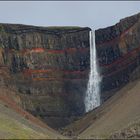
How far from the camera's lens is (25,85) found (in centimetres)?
17588

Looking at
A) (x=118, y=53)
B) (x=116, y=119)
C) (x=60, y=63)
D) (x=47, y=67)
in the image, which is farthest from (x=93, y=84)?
(x=116, y=119)

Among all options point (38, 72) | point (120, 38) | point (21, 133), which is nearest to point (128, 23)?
point (120, 38)

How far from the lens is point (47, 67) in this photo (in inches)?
7229

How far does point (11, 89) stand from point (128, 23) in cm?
3657

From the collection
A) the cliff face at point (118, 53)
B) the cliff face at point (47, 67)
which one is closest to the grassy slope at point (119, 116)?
the cliff face at point (118, 53)

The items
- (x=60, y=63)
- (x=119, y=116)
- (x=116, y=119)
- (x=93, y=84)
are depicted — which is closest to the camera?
(x=116, y=119)

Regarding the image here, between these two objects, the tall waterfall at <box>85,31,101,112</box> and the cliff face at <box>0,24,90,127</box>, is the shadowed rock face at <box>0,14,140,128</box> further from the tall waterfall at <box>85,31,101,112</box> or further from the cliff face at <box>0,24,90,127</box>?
the tall waterfall at <box>85,31,101,112</box>

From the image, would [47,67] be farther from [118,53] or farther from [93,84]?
[118,53]

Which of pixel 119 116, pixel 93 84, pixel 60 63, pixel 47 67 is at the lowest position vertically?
pixel 93 84

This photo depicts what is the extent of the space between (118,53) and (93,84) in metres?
11.3

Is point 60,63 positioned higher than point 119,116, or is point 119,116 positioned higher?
point 60,63

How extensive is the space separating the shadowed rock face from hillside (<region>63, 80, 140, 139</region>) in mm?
15021

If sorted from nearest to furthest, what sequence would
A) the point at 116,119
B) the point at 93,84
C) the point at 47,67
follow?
1. the point at 116,119
2. the point at 93,84
3. the point at 47,67

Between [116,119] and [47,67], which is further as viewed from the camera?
[47,67]
